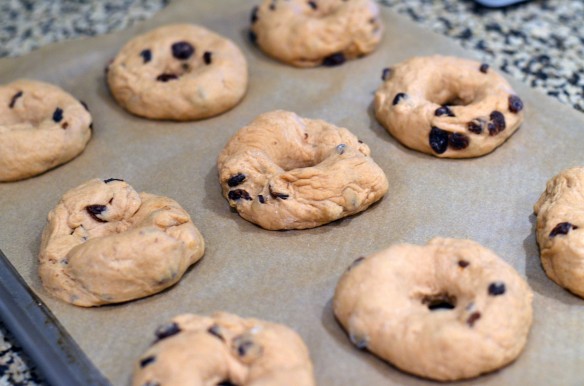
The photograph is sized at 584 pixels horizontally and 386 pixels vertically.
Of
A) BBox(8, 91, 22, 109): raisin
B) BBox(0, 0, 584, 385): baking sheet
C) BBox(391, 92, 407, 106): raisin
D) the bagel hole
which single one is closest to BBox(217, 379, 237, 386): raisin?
BBox(0, 0, 584, 385): baking sheet

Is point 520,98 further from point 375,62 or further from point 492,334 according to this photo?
point 492,334

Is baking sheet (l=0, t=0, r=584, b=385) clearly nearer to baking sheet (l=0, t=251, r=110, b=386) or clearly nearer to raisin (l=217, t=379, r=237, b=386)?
baking sheet (l=0, t=251, r=110, b=386)

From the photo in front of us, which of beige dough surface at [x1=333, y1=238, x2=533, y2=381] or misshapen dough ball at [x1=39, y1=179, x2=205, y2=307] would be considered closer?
beige dough surface at [x1=333, y1=238, x2=533, y2=381]

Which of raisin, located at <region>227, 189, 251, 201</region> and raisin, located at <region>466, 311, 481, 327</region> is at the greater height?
raisin, located at <region>466, 311, 481, 327</region>

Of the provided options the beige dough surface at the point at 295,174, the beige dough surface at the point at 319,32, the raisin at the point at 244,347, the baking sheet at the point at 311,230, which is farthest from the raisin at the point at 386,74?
the raisin at the point at 244,347

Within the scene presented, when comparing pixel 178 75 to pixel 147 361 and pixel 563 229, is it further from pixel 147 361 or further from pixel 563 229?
pixel 563 229

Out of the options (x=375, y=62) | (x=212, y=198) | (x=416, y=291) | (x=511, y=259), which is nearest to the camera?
(x=416, y=291)

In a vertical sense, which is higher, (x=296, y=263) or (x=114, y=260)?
(x=114, y=260)

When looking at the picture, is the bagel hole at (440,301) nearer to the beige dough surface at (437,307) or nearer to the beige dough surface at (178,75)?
the beige dough surface at (437,307)

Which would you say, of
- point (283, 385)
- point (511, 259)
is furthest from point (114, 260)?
point (511, 259)
